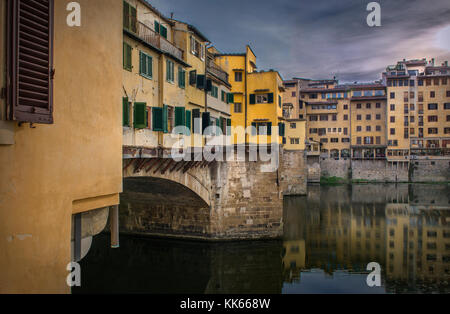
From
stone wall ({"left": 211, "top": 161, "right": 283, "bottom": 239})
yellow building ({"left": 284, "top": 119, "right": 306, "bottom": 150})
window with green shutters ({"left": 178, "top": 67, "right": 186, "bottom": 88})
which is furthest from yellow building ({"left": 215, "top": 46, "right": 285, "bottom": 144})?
yellow building ({"left": 284, "top": 119, "right": 306, "bottom": 150})

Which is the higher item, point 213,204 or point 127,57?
point 127,57

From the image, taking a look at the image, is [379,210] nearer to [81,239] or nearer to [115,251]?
[115,251]

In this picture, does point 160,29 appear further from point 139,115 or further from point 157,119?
point 139,115

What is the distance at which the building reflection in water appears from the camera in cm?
1903

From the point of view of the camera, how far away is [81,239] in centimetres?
676

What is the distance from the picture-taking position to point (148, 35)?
15.7 metres

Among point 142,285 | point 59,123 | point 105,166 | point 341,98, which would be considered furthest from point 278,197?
point 341,98

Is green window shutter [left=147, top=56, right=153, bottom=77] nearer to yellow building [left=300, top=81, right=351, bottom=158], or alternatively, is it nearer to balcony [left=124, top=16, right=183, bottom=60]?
balcony [left=124, top=16, right=183, bottom=60]

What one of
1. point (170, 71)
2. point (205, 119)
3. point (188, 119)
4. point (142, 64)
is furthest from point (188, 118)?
point (142, 64)

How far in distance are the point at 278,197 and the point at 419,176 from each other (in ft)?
174

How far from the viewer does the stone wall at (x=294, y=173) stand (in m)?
48.1

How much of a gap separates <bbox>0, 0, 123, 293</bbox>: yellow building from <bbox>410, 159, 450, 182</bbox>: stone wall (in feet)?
225

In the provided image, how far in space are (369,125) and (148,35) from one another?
200 feet

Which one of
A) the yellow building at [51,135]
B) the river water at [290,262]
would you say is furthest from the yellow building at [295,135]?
the yellow building at [51,135]
